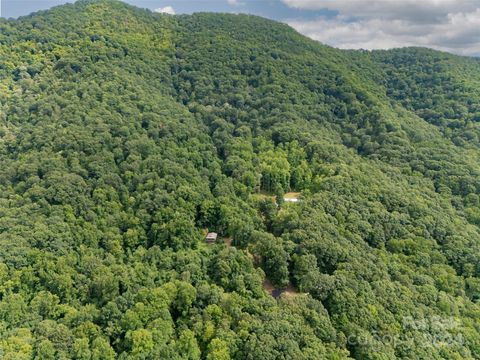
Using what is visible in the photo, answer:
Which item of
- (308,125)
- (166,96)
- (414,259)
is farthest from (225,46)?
(414,259)

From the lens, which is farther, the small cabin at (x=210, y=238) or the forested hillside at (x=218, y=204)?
the small cabin at (x=210, y=238)

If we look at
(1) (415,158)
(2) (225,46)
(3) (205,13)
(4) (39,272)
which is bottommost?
(4) (39,272)

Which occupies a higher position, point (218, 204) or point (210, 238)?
point (218, 204)

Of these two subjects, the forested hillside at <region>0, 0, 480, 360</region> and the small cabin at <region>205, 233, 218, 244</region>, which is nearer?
the forested hillside at <region>0, 0, 480, 360</region>

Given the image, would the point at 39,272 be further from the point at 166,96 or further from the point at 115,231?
the point at 166,96

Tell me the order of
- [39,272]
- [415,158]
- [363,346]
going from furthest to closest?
[415,158] < [39,272] < [363,346]

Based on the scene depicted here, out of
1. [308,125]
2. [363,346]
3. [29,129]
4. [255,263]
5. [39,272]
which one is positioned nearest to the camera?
[363,346]

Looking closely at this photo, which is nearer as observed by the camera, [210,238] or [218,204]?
[210,238]

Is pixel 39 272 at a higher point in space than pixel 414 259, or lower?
higher
